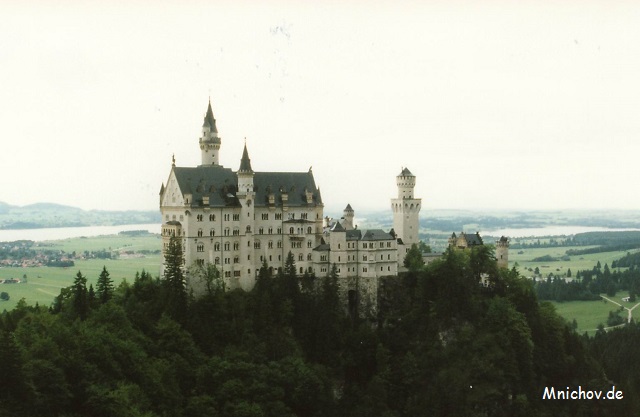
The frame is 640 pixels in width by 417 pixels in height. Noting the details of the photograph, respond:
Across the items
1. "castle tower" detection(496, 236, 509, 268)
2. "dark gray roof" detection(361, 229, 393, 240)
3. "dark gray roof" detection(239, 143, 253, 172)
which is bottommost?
"castle tower" detection(496, 236, 509, 268)

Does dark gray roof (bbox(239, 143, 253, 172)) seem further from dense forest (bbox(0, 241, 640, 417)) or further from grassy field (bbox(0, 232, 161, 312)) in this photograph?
grassy field (bbox(0, 232, 161, 312))

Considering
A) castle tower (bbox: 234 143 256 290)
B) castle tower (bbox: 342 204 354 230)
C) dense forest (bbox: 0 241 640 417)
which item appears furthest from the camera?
castle tower (bbox: 342 204 354 230)

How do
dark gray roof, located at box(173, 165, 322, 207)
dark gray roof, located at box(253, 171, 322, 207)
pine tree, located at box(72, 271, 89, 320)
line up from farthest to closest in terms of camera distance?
dark gray roof, located at box(253, 171, 322, 207)
dark gray roof, located at box(173, 165, 322, 207)
pine tree, located at box(72, 271, 89, 320)

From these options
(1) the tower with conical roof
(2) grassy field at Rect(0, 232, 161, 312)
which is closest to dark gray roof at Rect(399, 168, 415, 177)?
(1) the tower with conical roof

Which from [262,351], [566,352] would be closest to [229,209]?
[262,351]

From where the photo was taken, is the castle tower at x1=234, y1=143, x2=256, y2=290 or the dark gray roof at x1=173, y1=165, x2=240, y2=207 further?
the castle tower at x1=234, y1=143, x2=256, y2=290

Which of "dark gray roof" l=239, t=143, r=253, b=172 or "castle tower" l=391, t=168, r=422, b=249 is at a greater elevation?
"dark gray roof" l=239, t=143, r=253, b=172

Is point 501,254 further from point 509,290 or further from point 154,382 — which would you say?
point 154,382

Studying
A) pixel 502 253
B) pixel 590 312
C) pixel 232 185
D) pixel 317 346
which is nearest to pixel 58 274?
pixel 232 185
